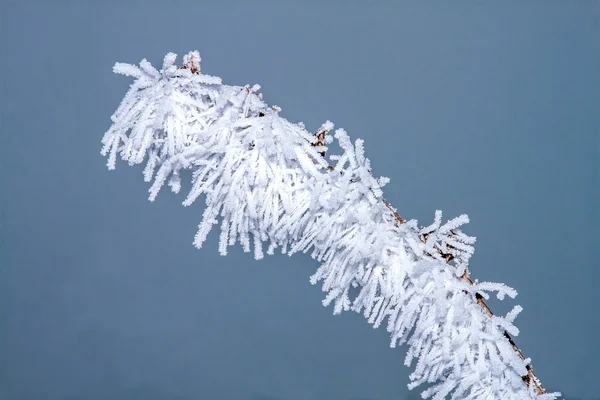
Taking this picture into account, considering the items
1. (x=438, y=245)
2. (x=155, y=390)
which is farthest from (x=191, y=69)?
(x=155, y=390)

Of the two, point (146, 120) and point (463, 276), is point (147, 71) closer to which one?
point (146, 120)

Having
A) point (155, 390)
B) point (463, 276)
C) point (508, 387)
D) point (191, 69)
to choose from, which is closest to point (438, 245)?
point (463, 276)

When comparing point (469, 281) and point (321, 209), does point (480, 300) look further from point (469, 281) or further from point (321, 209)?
point (321, 209)

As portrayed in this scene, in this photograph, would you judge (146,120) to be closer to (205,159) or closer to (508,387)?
(205,159)

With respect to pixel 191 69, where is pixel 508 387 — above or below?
below

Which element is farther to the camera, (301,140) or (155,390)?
(155,390)

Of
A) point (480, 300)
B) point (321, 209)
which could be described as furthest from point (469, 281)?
point (321, 209)
